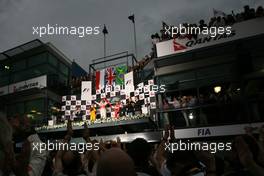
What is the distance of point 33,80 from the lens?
20.0m

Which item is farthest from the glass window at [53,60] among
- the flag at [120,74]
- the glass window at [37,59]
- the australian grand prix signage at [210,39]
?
the australian grand prix signage at [210,39]

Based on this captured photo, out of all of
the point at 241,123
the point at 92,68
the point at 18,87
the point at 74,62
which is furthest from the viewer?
the point at 74,62

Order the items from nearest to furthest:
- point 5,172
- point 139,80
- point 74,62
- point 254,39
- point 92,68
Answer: point 5,172 < point 254,39 < point 139,80 < point 92,68 < point 74,62

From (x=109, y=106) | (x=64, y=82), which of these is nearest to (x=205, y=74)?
(x=109, y=106)

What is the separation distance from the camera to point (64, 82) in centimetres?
2166

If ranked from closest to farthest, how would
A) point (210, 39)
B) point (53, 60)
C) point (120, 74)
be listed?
1. point (210, 39)
2. point (120, 74)
3. point (53, 60)

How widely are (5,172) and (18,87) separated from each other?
1918 cm

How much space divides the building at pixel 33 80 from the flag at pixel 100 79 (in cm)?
313

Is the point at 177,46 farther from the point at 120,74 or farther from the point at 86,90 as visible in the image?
the point at 86,90

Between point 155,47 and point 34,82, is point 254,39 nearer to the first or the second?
point 155,47

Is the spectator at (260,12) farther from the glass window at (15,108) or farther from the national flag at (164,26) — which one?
the glass window at (15,108)

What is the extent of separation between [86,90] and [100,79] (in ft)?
3.55

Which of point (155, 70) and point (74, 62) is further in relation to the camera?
point (74, 62)

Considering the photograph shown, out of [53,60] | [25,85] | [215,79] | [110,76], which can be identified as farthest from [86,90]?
[215,79]
